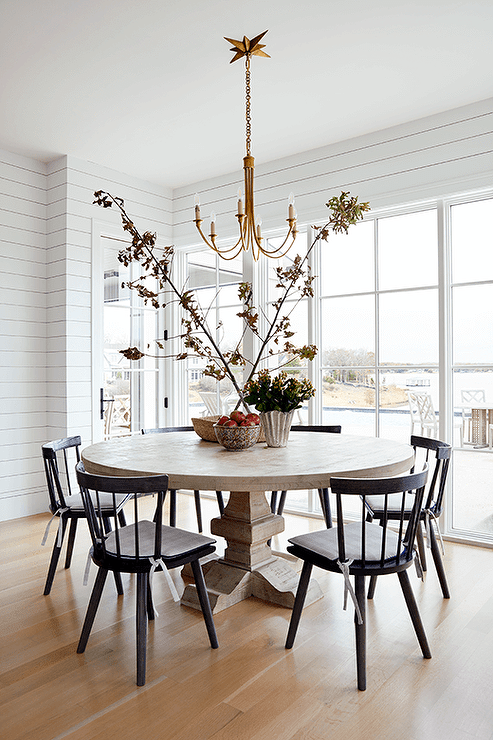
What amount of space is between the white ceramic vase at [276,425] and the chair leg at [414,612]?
2.93ft

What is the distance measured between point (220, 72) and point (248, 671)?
3062 mm

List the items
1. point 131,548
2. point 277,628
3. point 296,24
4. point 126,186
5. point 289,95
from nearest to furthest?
1. point 131,548
2. point 277,628
3. point 296,24
4. point 289,95
5. point 126,186

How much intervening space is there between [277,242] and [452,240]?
1516mm

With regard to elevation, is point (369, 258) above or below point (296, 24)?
below

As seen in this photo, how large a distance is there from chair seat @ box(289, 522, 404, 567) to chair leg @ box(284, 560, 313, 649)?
88 millimetres

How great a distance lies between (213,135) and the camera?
3930 mm

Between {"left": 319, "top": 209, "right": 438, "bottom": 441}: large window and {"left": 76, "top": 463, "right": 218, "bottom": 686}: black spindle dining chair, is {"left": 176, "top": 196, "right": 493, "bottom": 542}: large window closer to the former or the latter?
{"left": 319, "top": 209, "right": 438, "bottom": 441}: large window

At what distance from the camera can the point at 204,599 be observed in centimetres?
217

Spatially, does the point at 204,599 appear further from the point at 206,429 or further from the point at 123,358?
the point at 123,358

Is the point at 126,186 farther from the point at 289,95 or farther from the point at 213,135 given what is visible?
the point at 289,95

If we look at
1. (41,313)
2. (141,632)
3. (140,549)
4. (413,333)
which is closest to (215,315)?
(41,313)

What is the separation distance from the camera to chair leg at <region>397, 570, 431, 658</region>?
202cm

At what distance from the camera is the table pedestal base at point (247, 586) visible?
2592mm

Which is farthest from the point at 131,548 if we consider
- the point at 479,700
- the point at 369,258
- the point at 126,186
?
the point at 126,186
